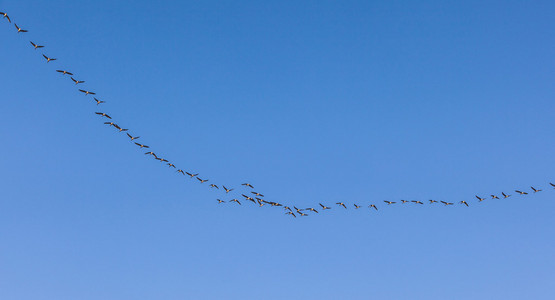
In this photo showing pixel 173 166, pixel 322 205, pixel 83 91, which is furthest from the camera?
pixel 322 205

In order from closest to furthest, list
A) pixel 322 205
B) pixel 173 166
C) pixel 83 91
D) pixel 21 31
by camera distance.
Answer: pixel 21 31 < pixel 83 91 < pixel 173 166 < pixel 322 205

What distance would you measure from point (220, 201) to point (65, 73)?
137 ft

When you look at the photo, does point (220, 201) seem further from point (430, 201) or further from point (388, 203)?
point (430, 201)

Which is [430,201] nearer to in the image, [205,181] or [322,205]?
[322,205]

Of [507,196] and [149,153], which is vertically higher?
[507,196]

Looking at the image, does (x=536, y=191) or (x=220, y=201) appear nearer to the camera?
(x=536, y=191)

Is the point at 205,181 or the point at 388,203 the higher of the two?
the point at 388,203

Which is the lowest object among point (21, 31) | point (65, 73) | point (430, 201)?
point (21, 31)

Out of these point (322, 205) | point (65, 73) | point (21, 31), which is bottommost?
point (21, 31)

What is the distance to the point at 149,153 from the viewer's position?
122312 mm

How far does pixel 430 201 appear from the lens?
133750 millimetres

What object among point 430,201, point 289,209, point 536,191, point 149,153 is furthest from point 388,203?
point 149,153

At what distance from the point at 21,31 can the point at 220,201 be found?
56.1m

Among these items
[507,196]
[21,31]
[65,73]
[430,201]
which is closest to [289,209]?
[430,201]
